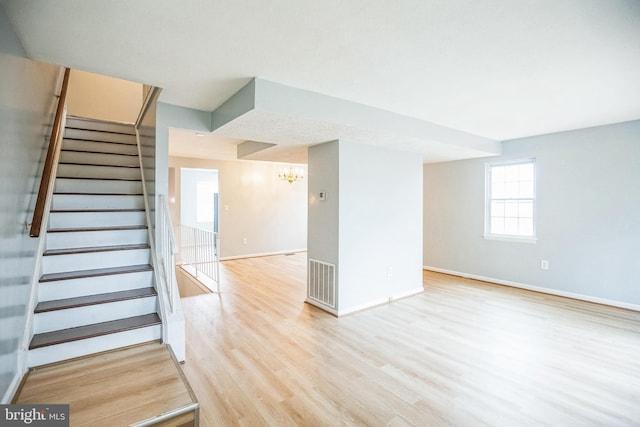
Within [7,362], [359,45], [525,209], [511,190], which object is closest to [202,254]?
[7,362]

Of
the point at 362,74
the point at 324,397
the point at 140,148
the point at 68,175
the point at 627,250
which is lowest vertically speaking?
the point at 324,397

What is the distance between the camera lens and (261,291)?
475 centimetres

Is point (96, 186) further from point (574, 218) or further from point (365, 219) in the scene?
point (574, 218)

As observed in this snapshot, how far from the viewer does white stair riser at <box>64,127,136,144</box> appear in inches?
163

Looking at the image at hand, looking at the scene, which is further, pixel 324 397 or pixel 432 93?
pixel 432 93

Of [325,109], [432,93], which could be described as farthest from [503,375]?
[325,109]

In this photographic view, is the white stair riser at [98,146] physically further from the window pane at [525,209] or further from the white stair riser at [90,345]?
the window pane at [525,209]

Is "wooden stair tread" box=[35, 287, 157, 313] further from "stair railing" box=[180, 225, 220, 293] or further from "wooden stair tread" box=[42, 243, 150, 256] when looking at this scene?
"stair railing" box=[180, 225, 220, 293]

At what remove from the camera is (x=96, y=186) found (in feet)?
11.7

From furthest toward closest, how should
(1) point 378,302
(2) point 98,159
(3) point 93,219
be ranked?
(1) point 378,302
(2) point 98,159
(3) point 93,219

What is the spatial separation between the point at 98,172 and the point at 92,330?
7.18ft

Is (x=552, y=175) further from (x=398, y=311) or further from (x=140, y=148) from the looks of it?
(x=140, y=148)

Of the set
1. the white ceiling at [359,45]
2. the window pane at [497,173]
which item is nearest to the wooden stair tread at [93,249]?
the white ceiling at [359,45]

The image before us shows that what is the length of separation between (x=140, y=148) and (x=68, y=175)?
2.98 feet
